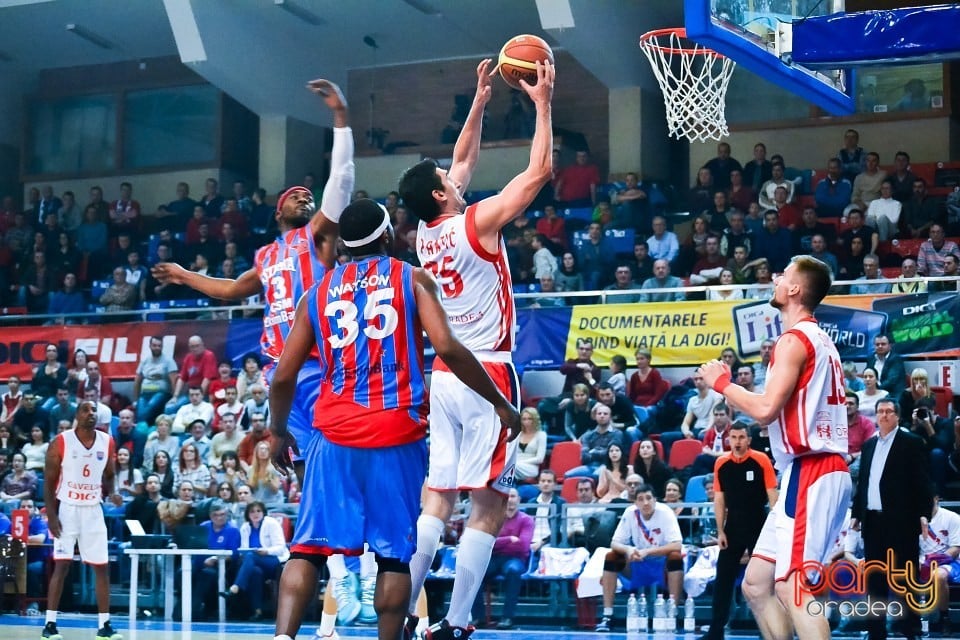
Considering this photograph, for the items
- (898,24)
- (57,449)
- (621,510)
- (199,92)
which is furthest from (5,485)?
(898,24)

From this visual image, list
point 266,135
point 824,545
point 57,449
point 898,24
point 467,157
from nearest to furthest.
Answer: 1. point 824,545
2. point 467,157
3. point 898,24
4. point 57,449
5. point 266,135

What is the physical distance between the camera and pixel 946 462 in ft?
44.6

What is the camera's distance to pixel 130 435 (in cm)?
1867

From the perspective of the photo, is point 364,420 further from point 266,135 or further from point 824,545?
point 266,135

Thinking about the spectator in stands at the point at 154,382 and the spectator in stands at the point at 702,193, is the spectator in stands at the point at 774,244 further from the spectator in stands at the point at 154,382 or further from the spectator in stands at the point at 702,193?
the spectator in stands at the point at 154,382

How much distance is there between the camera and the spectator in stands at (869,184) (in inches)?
717

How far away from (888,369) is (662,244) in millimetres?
4199

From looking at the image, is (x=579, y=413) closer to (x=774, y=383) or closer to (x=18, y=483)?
(x=18, y=483)

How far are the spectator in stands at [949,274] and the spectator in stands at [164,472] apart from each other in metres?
9.22

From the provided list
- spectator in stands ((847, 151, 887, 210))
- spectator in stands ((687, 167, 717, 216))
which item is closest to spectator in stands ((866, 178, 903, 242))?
spectator in stands ((847, 151, 887, 210))

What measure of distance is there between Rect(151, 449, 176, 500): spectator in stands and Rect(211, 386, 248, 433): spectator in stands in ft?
2.98

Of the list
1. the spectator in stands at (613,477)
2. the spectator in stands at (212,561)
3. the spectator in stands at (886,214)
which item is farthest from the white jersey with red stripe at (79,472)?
the spectator in stands at (886,214)

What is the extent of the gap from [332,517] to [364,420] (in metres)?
0.43

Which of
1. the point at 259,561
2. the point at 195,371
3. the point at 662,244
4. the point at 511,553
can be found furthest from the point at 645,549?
the point at 195,371
